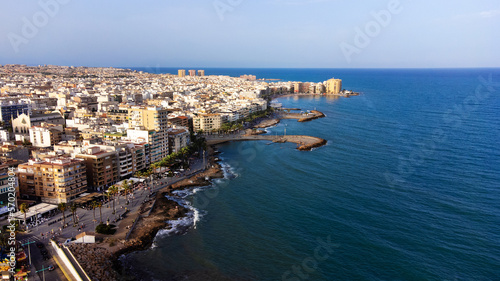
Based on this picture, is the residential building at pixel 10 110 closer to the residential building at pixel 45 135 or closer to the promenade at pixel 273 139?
the residential building at pixel 45 135

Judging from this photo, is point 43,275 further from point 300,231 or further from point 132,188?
point 300,231

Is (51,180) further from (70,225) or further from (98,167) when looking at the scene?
(70,225)

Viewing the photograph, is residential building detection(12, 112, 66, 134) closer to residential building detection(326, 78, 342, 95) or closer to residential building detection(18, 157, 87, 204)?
residential building detection(18, 157, 87, 204)

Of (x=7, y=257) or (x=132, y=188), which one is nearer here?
(x=7, y=257)

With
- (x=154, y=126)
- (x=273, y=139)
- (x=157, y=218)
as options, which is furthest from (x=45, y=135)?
(x=273, y=139)

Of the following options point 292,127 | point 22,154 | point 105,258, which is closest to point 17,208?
point 105,258

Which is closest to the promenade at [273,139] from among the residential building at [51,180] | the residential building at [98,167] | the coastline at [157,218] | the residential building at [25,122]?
the coastline at [157,218]

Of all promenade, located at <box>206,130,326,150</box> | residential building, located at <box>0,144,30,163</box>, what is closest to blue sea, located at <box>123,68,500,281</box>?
promenade, located at <box>206,130,326,150</box>

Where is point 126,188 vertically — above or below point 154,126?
below
